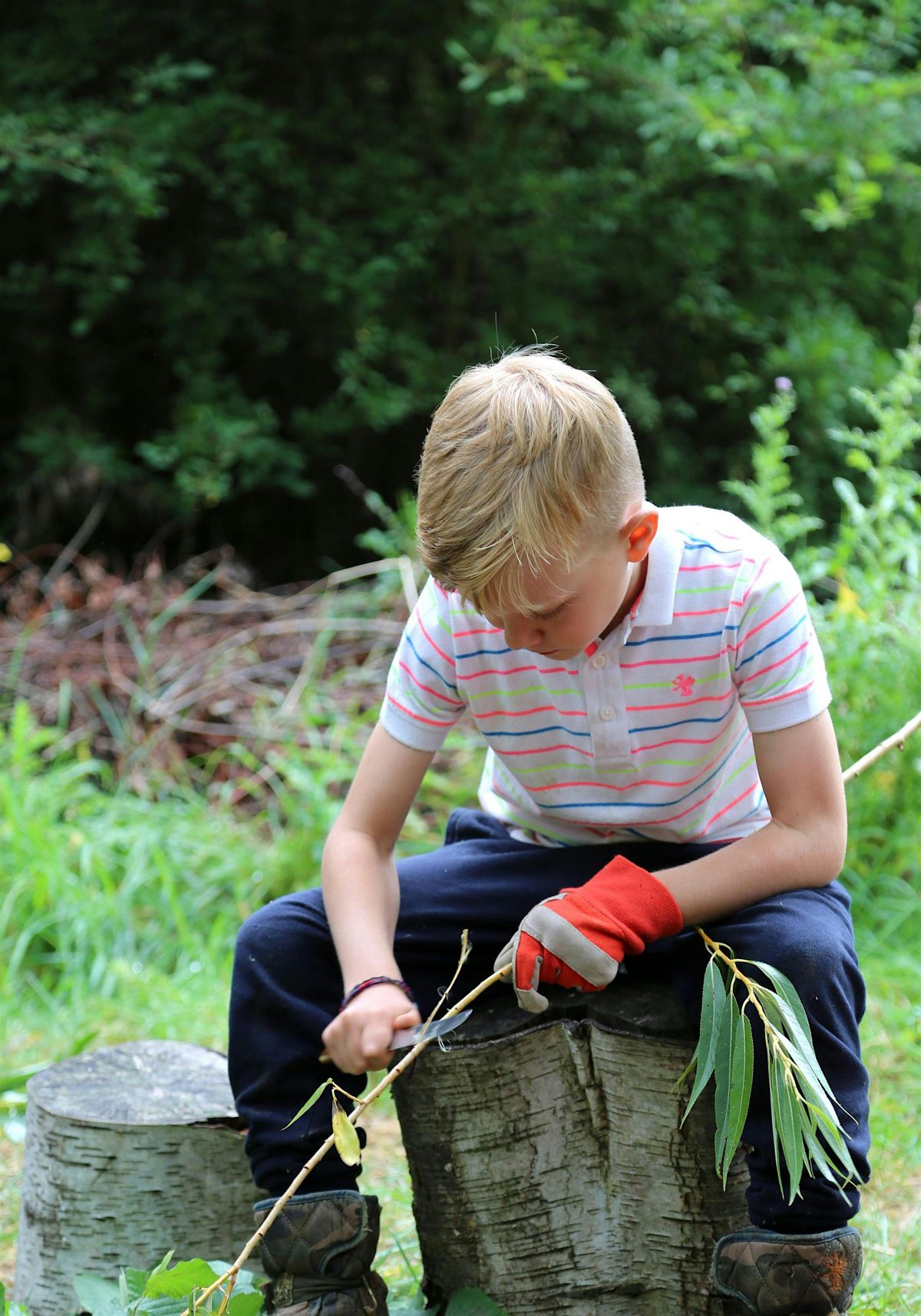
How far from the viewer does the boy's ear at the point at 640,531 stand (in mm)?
1474

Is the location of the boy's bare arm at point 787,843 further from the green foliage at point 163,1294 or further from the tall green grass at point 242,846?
the tall green grass at point 242,846

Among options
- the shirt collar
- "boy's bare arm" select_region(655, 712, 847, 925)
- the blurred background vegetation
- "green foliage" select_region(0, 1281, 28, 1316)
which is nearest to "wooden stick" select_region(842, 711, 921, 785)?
"boy's bare arm" select_region(655, 712, 847, 925)

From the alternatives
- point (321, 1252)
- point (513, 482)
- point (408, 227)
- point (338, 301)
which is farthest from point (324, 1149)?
point (408, 227)

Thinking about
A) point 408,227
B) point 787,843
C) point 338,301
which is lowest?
point 338,301

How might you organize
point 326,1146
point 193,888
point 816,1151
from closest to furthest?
point 816,1151 < point 326,1146 < point 193,888

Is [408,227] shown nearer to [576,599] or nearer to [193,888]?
[193,888]

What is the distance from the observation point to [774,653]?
151 cm

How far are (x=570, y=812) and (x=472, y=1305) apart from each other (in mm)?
609

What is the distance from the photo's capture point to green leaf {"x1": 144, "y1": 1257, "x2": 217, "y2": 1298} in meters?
1.45

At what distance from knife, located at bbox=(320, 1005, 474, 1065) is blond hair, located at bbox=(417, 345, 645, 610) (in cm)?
46

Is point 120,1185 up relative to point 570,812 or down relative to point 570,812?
down

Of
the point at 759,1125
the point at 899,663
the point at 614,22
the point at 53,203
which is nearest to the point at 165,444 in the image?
the point at 53,203

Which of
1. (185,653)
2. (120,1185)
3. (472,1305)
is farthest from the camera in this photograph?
(185,653)

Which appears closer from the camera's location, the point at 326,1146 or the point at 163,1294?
the point at 326,1146
